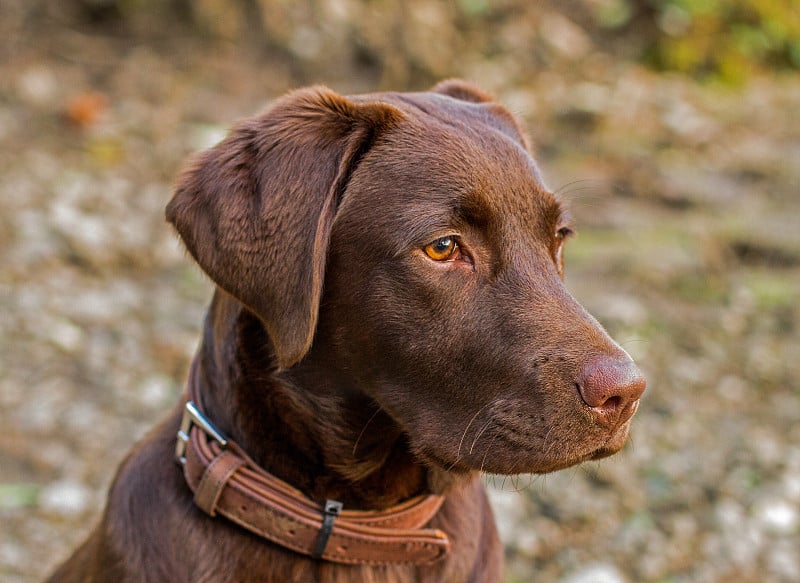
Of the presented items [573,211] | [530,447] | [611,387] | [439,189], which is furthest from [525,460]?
[573,211]

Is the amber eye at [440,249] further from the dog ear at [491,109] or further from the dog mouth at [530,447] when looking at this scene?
the dog ear at [491,109]

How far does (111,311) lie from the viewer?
5.88m

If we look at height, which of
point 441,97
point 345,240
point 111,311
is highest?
point 441,97

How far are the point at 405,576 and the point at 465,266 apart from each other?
3.01 ft

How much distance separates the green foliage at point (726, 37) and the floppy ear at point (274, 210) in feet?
27.8

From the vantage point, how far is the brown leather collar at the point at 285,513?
2.66 meters

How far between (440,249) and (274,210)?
448 mm

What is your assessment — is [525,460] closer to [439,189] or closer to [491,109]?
[439,189]

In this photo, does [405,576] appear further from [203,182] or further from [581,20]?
[581,20]

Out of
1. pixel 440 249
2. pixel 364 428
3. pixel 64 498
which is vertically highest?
pixel 440 249

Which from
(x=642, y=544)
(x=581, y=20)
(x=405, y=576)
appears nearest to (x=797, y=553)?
(x=642, y=544)

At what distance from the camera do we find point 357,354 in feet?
8.98

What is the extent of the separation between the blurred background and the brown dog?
59 cm

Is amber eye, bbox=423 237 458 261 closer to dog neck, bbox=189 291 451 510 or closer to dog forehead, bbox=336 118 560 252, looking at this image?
dog forehead, bbox=336 118 560 252
